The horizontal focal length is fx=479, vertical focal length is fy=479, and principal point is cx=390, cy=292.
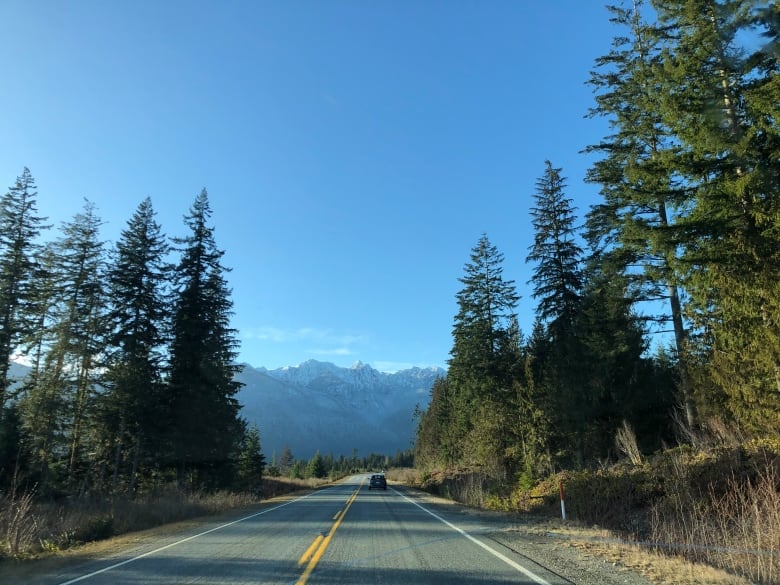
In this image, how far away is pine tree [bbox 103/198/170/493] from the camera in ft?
87.5

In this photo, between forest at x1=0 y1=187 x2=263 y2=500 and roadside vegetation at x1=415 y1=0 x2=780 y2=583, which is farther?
forest at x1=0 y1=187 x2=263 y2=500

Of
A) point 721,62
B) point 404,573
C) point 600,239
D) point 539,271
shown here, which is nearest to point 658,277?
point 600,239

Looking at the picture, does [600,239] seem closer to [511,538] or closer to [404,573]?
[511,538]

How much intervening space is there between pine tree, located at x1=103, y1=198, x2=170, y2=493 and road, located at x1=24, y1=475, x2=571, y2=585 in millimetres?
15469

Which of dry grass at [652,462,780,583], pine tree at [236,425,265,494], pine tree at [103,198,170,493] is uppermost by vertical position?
pine tree at [103,198,170,493]

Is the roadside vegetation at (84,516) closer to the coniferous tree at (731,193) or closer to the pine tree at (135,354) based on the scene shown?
the pine tree at (135,354)

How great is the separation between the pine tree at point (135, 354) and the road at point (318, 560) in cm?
1547

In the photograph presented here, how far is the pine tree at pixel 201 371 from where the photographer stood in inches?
1096

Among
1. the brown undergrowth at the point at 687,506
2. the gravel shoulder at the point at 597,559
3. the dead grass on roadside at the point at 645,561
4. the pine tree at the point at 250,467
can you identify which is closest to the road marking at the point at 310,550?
the gravel shoulder at the point at 597,559

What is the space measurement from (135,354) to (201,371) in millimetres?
3713

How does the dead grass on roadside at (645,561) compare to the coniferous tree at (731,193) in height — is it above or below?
below

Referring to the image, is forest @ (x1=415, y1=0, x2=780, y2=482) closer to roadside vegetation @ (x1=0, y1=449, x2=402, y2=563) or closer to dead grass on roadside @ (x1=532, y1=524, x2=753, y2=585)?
dead grass on roadside @ (x1=532, y1=524, x2=753, y2=585)

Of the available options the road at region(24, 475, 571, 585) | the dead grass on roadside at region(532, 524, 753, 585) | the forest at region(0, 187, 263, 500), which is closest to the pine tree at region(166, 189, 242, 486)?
the forest at region(0, 187, 263, 500)

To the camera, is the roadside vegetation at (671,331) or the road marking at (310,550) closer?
the road marking at (310,550)
